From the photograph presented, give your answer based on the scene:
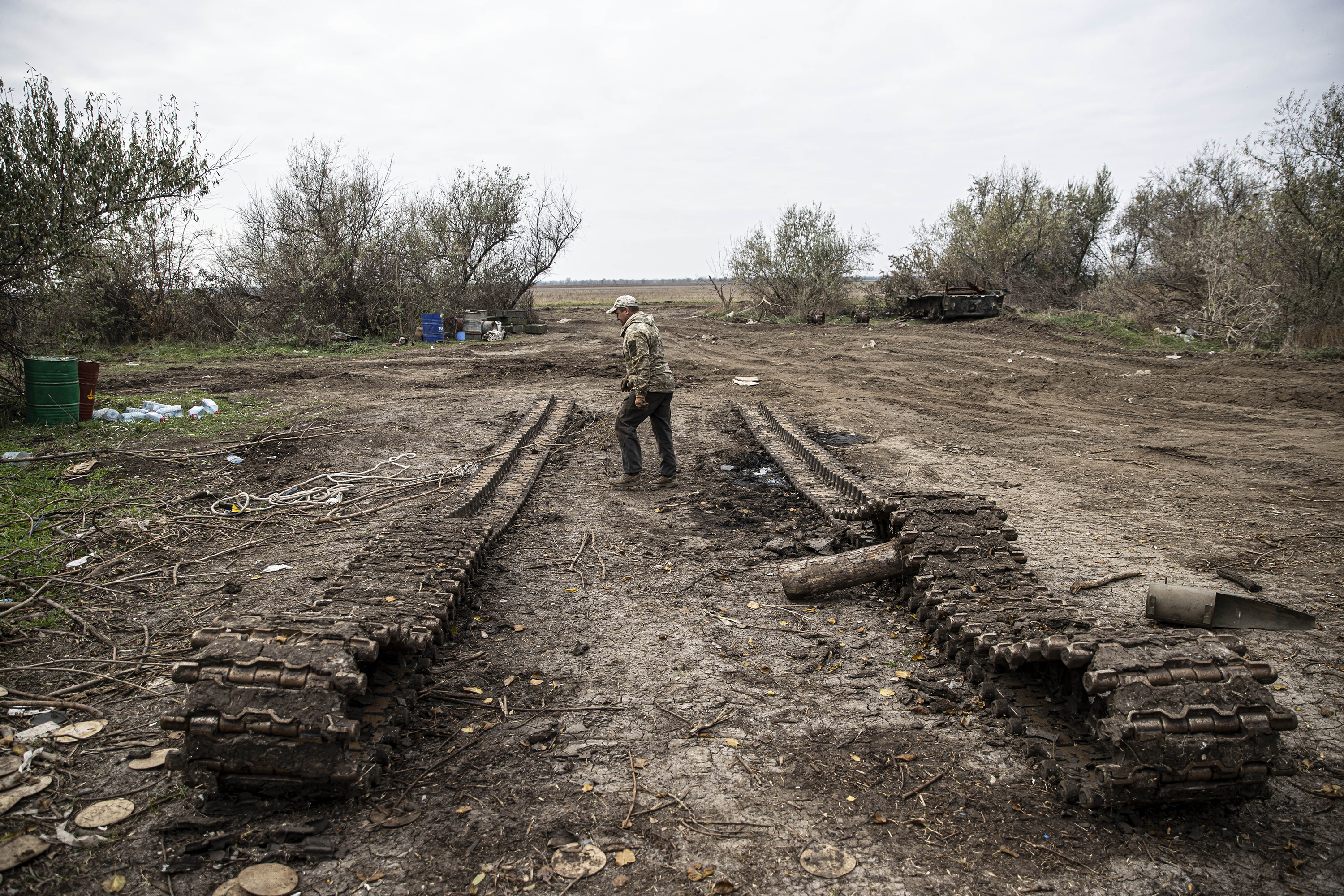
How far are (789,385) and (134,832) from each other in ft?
44.3

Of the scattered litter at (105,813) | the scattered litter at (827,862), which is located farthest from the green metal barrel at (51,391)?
the scattered litter at (827,862)

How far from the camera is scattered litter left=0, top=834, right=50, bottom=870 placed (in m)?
2.69

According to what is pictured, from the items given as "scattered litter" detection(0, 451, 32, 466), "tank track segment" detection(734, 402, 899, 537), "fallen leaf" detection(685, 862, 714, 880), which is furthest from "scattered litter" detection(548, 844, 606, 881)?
"scattered litter" detection(0, 451, 32, 466)

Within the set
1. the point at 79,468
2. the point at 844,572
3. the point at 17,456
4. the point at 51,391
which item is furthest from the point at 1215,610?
the point at 51,391

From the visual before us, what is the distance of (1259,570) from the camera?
5.74 meters

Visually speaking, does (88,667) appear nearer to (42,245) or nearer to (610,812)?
(610,812)

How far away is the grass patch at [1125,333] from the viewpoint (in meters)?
18.1

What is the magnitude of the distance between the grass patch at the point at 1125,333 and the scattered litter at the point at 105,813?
20.5 m

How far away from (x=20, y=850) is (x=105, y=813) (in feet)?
0.91

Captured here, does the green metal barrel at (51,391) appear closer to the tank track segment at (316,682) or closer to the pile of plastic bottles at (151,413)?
the pile of plastic bottles at (151,413)

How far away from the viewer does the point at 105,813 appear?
3.00 metres

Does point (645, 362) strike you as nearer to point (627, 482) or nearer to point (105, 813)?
point (627, 482)

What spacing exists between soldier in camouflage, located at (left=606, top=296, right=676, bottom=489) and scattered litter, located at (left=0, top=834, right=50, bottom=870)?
5.78 metres

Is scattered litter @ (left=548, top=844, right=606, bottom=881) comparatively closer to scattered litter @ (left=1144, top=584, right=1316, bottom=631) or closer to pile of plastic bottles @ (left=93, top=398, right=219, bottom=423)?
scattered litter @ (left=1144, top=584, right=1316, bottom=631)
